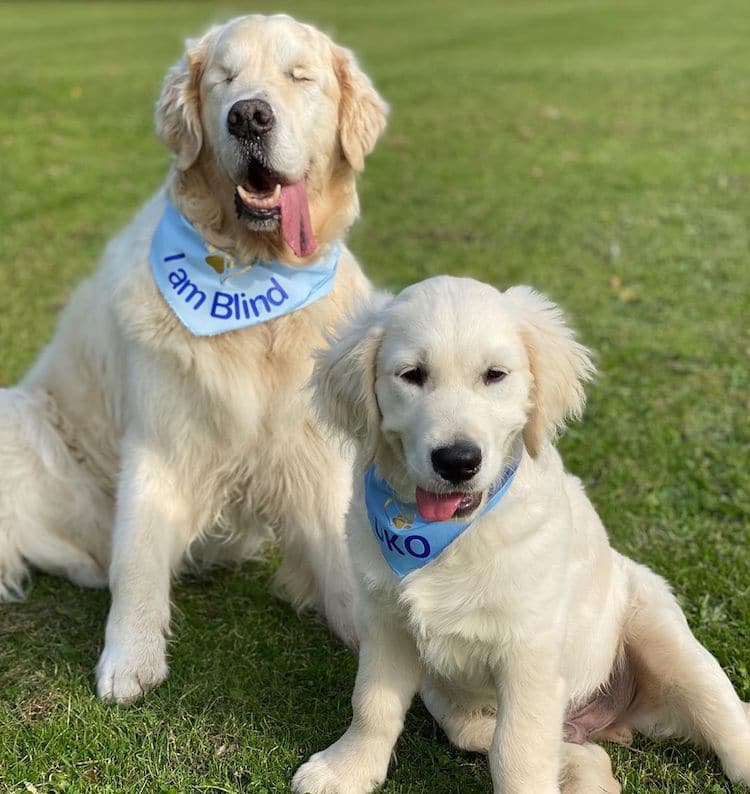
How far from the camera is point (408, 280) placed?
27.7ft

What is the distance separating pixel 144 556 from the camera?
4027 millimetres

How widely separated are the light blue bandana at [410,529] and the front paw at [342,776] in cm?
64

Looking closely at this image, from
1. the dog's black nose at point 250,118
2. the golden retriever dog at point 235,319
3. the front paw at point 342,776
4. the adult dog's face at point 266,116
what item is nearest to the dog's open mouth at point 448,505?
the front paw at point 342,776

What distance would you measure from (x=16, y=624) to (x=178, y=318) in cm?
144

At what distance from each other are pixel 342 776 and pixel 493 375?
1.32 m

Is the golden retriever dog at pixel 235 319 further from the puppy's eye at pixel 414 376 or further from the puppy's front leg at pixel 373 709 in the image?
the puppy's eye at pixel 414 376

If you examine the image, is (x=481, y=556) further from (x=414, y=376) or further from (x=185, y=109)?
(x=185, y=109)

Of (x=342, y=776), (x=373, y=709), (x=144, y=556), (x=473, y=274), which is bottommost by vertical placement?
(x=473, y=274)

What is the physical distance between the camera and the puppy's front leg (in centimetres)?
311

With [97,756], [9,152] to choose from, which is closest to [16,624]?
[97,756]

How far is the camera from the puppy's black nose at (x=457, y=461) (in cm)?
266

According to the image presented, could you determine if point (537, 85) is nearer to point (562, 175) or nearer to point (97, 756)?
point (562, 175)

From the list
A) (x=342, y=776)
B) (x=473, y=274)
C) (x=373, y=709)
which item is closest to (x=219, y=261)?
(x=373, y=709)

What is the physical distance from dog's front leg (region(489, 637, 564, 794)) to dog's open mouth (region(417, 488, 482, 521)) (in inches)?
16.4
